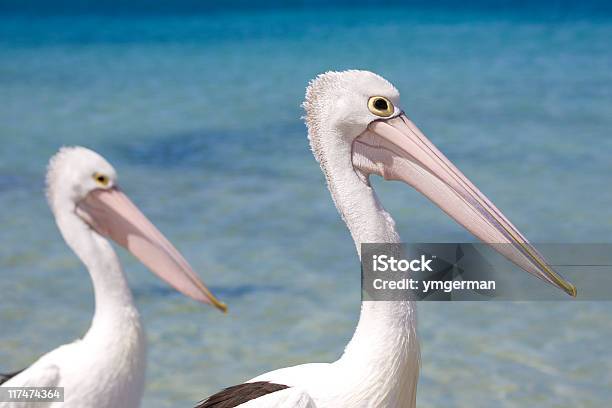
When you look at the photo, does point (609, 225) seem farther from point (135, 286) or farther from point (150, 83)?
point (150, 83)

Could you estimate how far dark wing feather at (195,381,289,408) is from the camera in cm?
250

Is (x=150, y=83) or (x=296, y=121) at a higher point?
(x=150, y=83)

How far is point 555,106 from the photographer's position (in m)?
10.1

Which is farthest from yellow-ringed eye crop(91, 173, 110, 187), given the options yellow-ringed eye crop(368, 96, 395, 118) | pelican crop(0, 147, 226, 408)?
yellow-ringed eye crop(368, 96, 395, 118)

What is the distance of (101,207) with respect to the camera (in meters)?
3.26

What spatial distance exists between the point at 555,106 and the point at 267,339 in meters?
5.72

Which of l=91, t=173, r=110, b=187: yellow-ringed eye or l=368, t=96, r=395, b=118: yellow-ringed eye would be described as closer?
l=368, t=96, r=395, b=118: yellow-ringed eye

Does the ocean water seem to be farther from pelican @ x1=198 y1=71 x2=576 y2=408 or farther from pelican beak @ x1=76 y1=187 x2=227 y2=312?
pelican @ x1=198 y1=71 x2=576 y2=408

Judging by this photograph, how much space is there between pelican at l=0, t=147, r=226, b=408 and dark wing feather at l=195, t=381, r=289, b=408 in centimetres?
41

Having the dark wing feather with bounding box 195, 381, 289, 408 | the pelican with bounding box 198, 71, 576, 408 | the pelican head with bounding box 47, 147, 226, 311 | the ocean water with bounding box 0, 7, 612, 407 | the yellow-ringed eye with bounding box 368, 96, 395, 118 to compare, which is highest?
the ocean water with bounding box 0, 7, 612, 407

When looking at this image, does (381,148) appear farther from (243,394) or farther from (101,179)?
(101,179)

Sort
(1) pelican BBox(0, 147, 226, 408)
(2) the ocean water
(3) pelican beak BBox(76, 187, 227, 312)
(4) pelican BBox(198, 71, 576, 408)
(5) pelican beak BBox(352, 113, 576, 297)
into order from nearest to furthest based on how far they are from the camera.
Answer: (4) pelican BBox(198, 71, 576, 408)
(5) pelican beak BBox(352, 113, 576, 297)
(1) pelican BBox(0, 147, 226, 408)
(3) pelican beak BBox(76, 187, 227, 312)
(2) the ocean water

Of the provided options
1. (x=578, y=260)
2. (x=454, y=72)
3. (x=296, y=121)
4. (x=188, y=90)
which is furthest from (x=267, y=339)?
(x=454, y=72)

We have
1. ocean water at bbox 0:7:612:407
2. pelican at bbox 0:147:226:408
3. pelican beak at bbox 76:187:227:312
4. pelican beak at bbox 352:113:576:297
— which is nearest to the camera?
pelican beak at bbox 352:113:576:297
